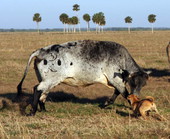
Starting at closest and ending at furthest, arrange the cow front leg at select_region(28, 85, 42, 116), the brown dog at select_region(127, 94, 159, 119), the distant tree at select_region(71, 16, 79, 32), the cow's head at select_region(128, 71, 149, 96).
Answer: the brown dog at select_region(127, 94, 159, 119) → the cow front leg at select_region(28, 85, 42, 116) → the cow's head at select_region(128, 71, 149, 96) → the distant tree at select_region(71, 16, 79, 32)

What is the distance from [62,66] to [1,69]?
31.9 ft

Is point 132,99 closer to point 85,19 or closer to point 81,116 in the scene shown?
point 81,116

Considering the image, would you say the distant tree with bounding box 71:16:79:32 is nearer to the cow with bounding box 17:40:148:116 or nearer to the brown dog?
the cow with bounding box 17:40:148:116

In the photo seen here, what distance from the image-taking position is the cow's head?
9.55 meters

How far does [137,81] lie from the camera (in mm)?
9547

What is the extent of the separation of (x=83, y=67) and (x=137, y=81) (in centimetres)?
144

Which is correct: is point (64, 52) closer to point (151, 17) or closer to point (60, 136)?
point (60, 136)

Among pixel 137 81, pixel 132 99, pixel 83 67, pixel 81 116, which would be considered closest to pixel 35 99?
pixel 81 116

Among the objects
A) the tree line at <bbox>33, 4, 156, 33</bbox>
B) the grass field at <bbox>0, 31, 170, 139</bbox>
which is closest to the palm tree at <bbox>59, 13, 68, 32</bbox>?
the tree line at <bbox>33, 4, 156, 33</bbox>

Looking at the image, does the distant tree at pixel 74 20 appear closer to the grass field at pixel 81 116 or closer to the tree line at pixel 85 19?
the tree line at pixel 85 19

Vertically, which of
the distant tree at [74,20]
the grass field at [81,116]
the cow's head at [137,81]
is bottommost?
the grass field at [81,116]

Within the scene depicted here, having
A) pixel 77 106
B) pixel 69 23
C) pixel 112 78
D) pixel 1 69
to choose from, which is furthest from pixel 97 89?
pixel 69 23

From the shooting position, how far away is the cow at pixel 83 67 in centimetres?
927

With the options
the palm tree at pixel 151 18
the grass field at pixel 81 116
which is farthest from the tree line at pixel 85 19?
the grass field at pixel 81 116
